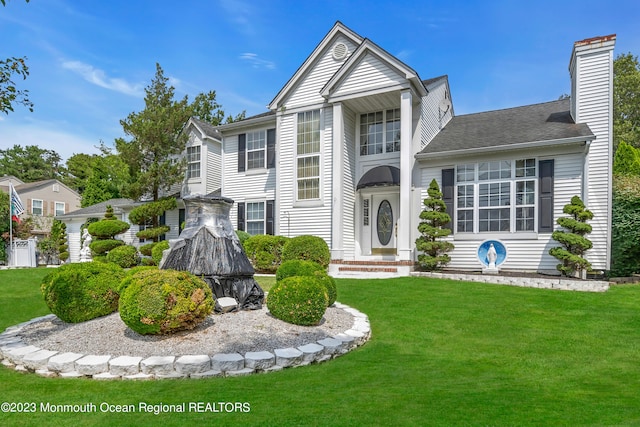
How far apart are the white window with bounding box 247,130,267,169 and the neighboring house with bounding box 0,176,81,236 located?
21.2 metres

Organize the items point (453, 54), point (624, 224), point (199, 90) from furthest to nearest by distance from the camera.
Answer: point (199, 90) → point (453, 54) → point (624, 224)

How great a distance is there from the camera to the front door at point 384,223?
48.0 feet

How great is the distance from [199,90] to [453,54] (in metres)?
23.1

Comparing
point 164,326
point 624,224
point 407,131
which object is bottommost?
point 164,326

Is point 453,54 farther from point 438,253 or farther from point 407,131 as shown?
point 438,253

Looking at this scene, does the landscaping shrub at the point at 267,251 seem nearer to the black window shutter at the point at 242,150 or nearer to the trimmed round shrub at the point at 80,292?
the black window shutter at the point at 242,150

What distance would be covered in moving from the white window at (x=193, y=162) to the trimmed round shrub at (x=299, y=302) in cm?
1430

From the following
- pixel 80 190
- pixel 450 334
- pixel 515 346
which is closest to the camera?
pixel 515 346

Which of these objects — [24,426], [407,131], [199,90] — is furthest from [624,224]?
[199,90]

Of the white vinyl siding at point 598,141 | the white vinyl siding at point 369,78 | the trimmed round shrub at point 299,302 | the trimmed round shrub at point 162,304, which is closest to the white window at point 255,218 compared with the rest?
the white vinyl siding at point 369,78

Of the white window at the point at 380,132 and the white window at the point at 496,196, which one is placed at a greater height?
the white window at the point at 380,132

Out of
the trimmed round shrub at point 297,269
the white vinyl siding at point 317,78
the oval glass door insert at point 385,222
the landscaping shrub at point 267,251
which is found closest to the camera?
the trimmed round shrub at point 297,269

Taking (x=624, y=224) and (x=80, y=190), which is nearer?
(x=624, y=224)

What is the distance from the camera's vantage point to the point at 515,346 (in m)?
5.79
